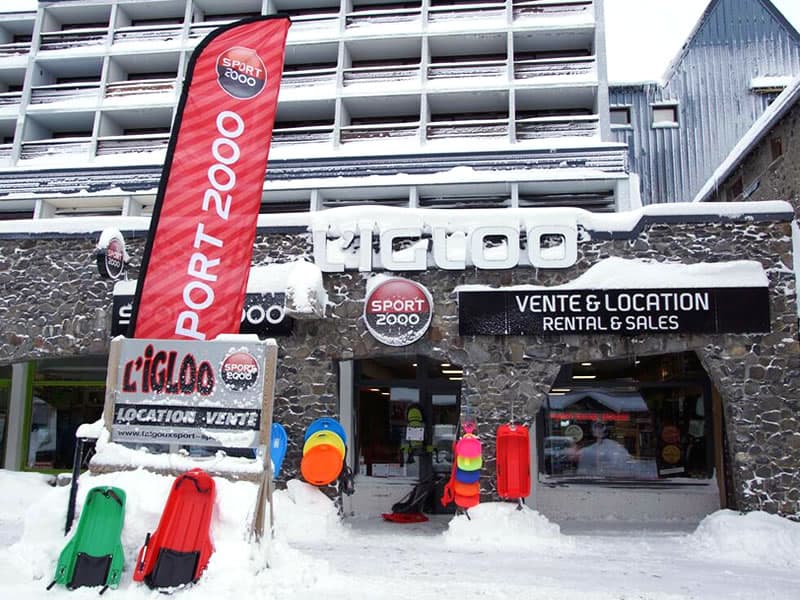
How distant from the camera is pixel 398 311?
9.77 metres

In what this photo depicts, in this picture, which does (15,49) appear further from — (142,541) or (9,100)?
(142,541)

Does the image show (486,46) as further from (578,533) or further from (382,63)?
A: (578,533)

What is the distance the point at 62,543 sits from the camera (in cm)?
567

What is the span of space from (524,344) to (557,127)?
1124 centimetres

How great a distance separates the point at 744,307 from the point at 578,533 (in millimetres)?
3673

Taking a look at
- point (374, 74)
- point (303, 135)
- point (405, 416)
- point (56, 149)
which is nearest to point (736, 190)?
point (405, 416)

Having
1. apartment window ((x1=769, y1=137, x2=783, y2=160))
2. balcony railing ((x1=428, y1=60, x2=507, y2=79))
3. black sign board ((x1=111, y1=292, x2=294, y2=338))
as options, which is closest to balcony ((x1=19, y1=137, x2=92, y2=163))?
balcony railing ((x1=428, y1=60, x2=507, y2=79))

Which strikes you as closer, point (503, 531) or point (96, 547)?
point (96, 547)

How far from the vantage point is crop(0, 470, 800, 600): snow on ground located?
5516 millimetres

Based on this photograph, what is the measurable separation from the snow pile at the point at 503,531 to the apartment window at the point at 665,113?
1692cm

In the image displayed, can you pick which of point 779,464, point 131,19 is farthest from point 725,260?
point 131,19

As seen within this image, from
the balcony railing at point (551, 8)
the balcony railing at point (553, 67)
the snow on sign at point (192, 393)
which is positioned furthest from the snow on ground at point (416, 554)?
the balcony railing at point (551, 8)

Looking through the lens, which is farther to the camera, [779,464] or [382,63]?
Answer: [382,63]

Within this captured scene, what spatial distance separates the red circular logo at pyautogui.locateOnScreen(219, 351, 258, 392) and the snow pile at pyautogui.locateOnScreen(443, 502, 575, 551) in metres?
3.65
